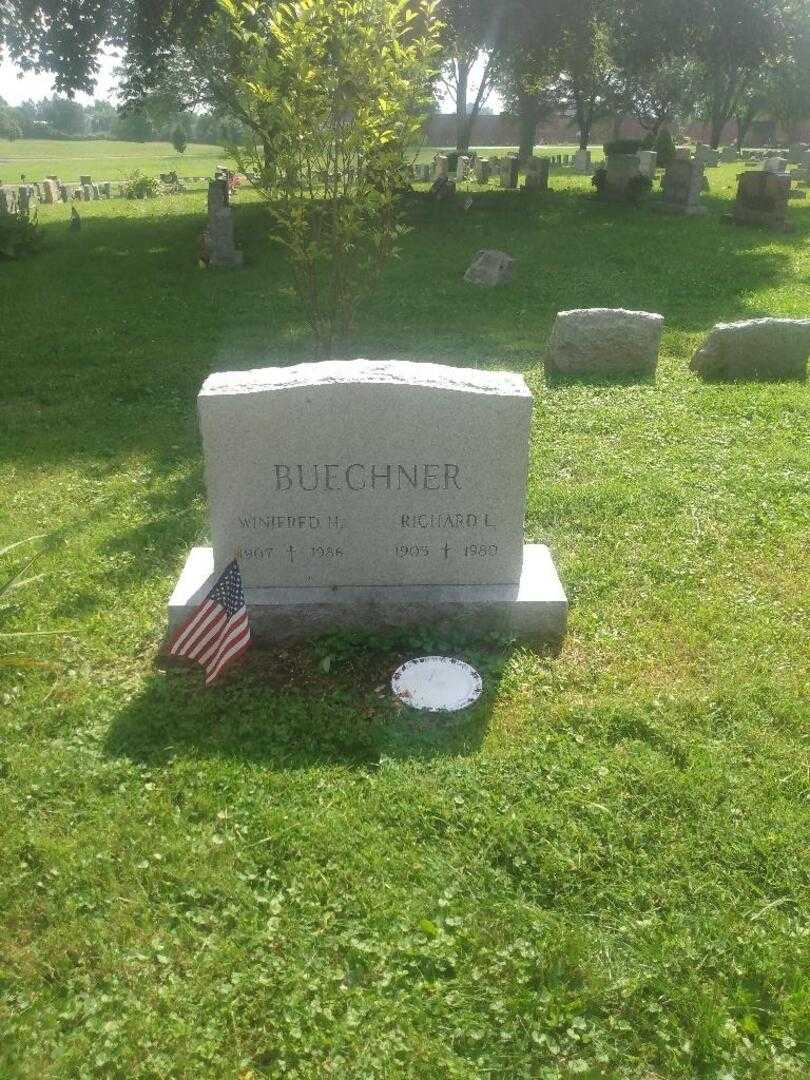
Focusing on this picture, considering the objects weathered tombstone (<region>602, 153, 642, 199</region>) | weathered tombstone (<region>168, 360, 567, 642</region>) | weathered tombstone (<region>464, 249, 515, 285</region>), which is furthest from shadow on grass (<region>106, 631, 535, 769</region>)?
weathered tombstone (<region>602, 153, 642, 199</region>)

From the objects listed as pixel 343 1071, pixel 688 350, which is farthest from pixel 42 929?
pixel 688 350

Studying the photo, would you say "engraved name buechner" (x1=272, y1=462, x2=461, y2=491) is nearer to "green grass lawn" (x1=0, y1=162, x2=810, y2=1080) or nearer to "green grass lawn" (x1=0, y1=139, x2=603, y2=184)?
"green grass lawn" (x1=0, y1=162, x2=810, y2=1080)

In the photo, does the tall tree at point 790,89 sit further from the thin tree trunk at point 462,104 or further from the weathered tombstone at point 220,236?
the weathered tombstone at point 220,236

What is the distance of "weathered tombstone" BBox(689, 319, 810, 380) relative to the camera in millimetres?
8688

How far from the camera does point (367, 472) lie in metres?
4.50

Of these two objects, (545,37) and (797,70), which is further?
(797,70)

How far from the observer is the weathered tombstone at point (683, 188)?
1892 cm

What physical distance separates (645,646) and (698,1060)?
227cm

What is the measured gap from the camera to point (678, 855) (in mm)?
3316

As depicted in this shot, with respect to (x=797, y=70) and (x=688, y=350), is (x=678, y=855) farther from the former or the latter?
(x=797, y=70)

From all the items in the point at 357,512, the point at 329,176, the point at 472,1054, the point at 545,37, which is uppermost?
the point at 545,37

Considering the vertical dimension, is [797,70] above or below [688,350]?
above

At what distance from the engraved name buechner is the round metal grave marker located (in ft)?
2.94

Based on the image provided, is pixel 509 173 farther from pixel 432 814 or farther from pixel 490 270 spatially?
pixel 432 814
